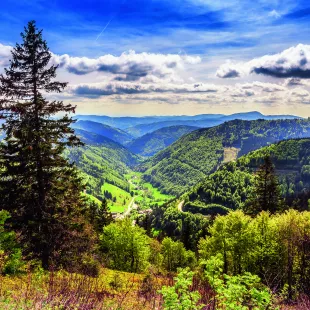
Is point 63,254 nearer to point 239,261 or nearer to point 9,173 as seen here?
point 9,173

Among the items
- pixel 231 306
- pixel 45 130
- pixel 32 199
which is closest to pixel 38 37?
pixel 45 130

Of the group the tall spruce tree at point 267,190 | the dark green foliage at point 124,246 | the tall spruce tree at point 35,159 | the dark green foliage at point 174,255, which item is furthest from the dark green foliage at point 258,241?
the dark green foliage at point 174,255

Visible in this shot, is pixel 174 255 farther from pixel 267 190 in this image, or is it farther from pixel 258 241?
pixel 258 241

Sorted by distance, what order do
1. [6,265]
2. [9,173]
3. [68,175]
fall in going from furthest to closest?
[68,175]
[9,173]
[6,265]

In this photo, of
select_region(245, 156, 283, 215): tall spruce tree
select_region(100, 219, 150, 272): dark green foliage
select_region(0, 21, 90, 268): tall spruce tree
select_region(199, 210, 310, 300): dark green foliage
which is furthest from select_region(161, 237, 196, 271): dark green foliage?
select_region(0, 21, 90, 268): tall spruce tree

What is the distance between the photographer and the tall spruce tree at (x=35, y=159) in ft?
68.4

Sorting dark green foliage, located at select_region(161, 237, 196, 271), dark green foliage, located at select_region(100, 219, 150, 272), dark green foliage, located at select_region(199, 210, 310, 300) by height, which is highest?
dark green foliage, located at select_region(199, 210, 310, 300)

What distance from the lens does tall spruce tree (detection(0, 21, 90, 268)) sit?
2086cm

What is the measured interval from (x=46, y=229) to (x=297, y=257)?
2399 centimetres

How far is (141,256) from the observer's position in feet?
162

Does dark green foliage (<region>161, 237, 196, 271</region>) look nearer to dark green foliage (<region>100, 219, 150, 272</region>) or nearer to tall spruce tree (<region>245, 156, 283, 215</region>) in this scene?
dark green foliage (<region>100, 219, 150, 272</region>)

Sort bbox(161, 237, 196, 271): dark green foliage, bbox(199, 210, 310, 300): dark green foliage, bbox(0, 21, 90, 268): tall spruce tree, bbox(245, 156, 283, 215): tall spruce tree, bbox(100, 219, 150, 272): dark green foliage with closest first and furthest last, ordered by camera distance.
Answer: bbox(0, 21, 90, 268): tall spruce tree < bbox(199, 210, 310, 300): dark green foliage < bbox(245, 156, 283, 215): tall spruce tree < bbox(100, 219, 150, 272): dark green foliage < bbox(161, 237, 196, 271): dark green foliage

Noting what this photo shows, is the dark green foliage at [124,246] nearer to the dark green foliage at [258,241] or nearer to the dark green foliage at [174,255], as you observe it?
the dark green foliage at [258,241]

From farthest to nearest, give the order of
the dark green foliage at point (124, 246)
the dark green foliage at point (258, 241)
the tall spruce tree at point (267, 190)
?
1. the dark green foliage at point (124, 246)
2. the tall spruce tree at point (267, 190)
3. the dark green foliage at point (258, 241)
